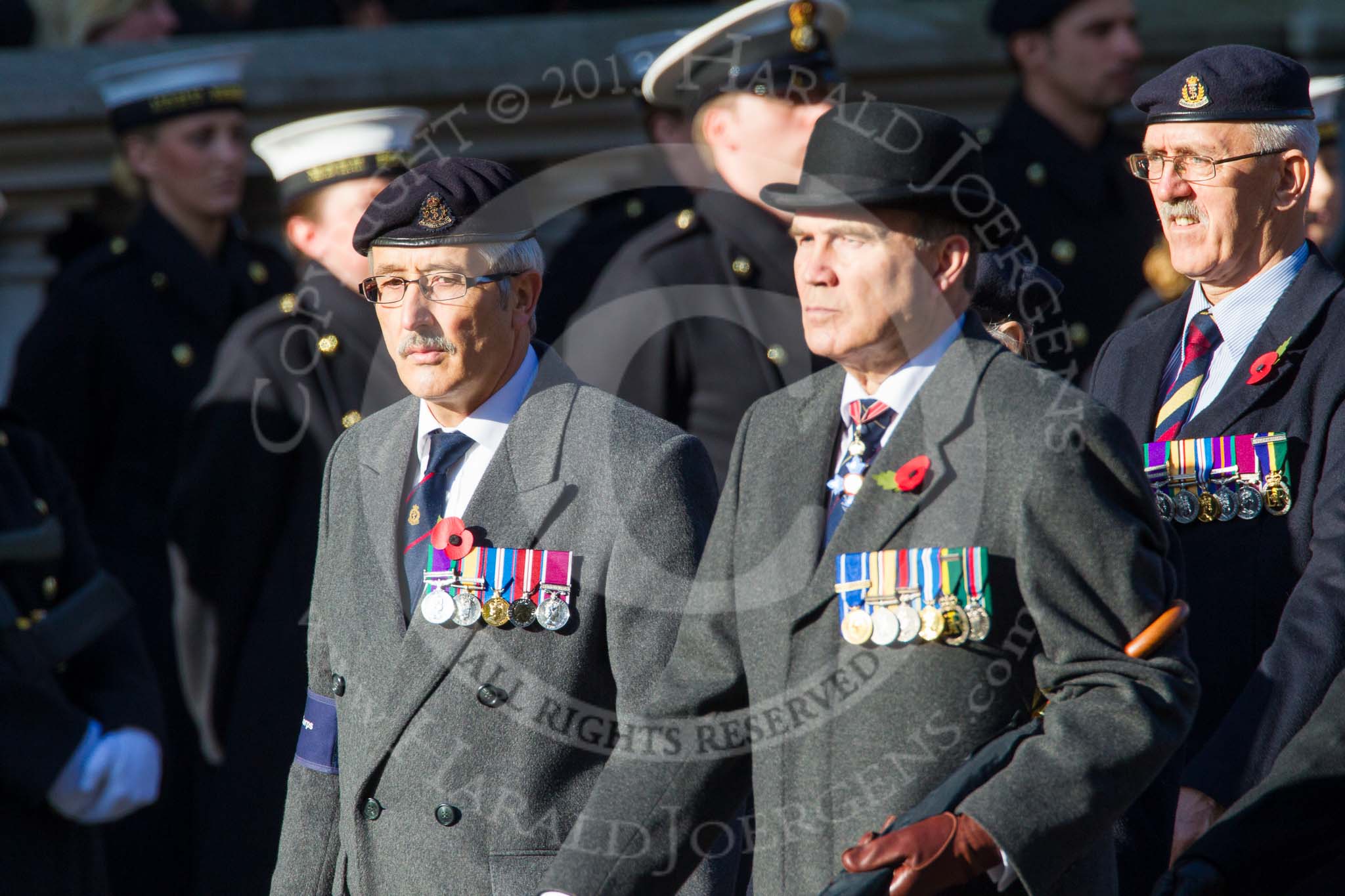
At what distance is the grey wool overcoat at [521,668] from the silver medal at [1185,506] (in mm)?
861

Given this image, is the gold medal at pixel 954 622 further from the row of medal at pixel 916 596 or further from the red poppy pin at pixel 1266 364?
the red poppy pin at pixel 1266 364

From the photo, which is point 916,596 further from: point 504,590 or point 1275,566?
point 1275,566

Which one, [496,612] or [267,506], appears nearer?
[496,612]

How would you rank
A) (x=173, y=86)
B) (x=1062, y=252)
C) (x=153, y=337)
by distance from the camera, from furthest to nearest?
1. (x=173, y=86)
2. (x=153, y=337)
3. (x=1062, y=252)

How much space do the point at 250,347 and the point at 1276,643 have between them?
2912 millimetres

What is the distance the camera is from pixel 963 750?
115 inches

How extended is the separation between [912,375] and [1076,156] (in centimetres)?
344

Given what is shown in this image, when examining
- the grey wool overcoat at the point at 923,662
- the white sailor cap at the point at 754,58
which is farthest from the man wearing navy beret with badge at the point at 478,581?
the white sailor cap at the point at 754,58

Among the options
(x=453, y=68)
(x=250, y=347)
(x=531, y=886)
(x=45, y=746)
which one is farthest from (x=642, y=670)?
(x=453, y=68)

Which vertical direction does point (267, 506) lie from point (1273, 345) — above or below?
below

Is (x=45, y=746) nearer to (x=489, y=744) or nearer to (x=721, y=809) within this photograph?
(x=489, y=744)

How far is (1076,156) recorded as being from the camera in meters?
6.30

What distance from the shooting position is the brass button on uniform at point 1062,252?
6.14 m

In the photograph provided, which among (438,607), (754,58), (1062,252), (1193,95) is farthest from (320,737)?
(1062,252)
